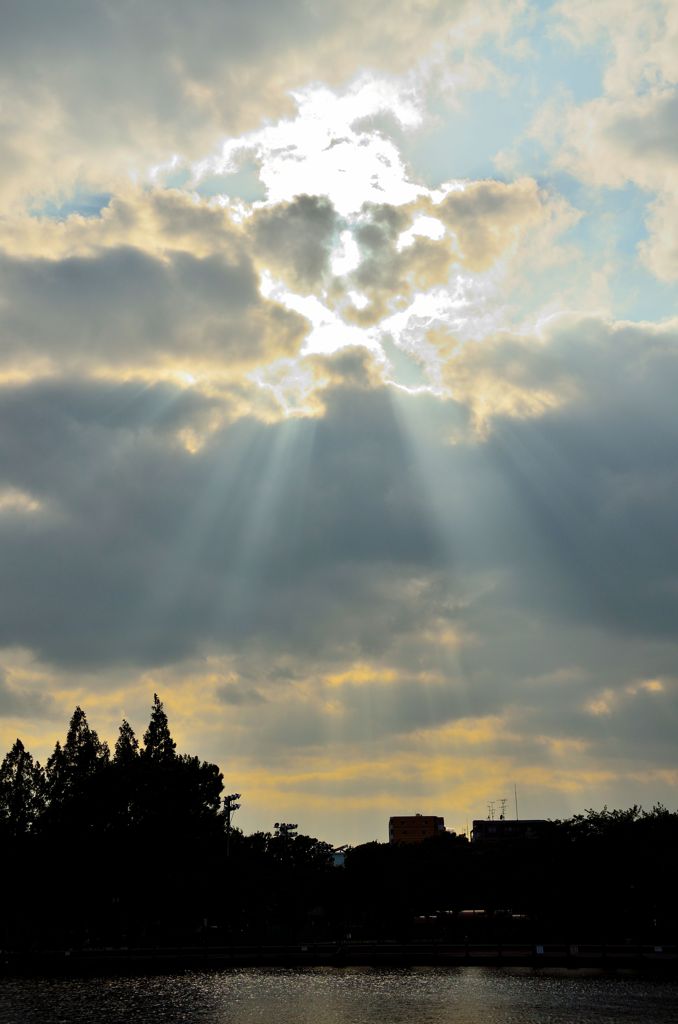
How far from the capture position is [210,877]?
102438 millimetres

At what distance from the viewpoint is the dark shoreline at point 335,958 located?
2936 inches

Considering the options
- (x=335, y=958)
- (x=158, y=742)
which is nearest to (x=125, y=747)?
(x=158, y=742)

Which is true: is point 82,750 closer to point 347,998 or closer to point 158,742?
point 158,742

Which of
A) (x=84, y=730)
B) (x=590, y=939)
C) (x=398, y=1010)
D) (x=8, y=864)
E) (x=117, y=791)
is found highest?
(x=84, y=730)

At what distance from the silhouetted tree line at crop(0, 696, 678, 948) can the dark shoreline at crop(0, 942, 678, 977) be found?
10314mm

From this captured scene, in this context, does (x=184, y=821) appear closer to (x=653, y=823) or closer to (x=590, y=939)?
(x=590, y=939)

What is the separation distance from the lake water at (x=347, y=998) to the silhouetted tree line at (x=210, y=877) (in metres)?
23.8

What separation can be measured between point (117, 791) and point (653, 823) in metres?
55.4

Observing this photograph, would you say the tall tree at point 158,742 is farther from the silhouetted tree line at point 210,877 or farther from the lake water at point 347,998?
the lake water at point 347,998

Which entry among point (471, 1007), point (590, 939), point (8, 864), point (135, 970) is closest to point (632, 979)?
point (471, 1007)

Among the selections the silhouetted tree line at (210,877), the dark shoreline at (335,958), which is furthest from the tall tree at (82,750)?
the dark shoreline at (335,958)

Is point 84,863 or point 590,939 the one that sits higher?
point 84,863

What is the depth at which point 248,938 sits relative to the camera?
9650cm

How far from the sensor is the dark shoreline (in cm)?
7456
